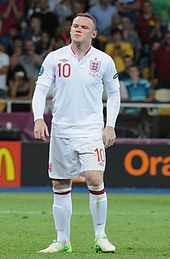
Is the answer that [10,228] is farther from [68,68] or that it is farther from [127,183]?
[127,183]

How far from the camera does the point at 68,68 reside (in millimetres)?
9453

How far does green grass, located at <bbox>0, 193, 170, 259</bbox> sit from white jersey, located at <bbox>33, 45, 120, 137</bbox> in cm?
121

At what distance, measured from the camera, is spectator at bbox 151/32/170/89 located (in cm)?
2100

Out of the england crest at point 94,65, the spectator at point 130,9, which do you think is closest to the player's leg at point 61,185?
the england crest at point 94,65

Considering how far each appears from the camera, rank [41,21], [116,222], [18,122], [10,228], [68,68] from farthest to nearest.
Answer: [41,21]
[18,122]
[116,222]
[10,228]
[68,68]

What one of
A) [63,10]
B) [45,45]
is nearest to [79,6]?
[63,10]

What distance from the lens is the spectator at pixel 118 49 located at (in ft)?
68.2

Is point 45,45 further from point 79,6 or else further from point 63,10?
point 79,6

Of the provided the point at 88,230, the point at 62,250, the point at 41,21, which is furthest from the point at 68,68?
the point at 41,21

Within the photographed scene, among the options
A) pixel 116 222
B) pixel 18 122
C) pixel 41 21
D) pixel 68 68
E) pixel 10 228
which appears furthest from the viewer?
pixel 41 21

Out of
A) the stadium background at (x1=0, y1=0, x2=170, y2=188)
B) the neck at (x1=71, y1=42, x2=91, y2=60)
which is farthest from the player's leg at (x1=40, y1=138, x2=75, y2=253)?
the stadium background at (x1=0, y1=0, x2=170, y2=188)

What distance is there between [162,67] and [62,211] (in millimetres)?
11884

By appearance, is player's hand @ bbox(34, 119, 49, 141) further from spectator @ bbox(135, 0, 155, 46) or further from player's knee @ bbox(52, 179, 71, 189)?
spectator @ bbox(135, 0, 155, 46)

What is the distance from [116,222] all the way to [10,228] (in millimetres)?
1779
